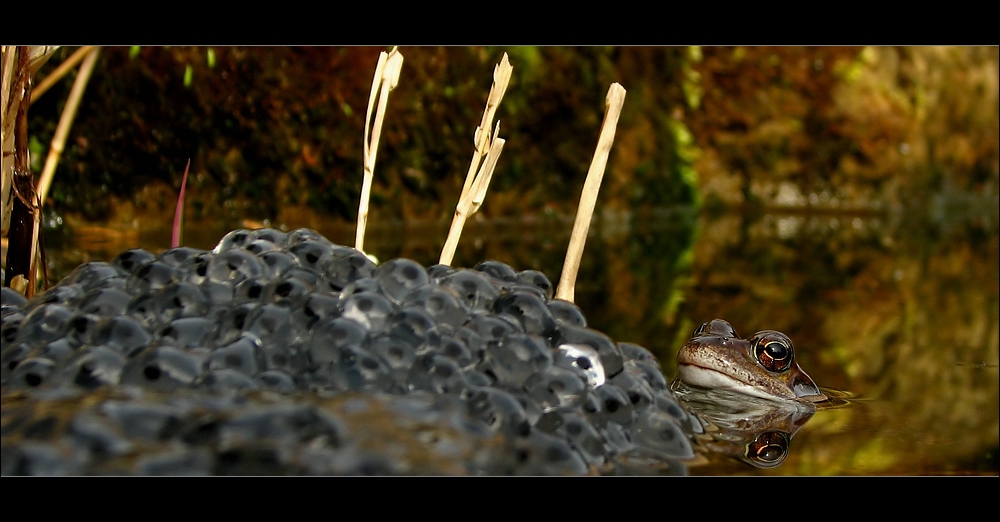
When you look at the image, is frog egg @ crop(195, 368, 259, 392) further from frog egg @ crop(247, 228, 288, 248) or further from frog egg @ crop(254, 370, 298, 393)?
frog egg @ crop(247, 228, 288, 248)

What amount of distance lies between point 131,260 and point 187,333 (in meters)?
0.20

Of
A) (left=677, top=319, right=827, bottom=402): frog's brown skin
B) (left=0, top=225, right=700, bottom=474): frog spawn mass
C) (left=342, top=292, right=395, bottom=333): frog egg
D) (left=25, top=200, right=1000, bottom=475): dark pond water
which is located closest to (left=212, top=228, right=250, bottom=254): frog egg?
(left=0, top=225, right=700, bottom=474): frog spawn mass

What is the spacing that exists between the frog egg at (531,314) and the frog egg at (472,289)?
1.0 inches

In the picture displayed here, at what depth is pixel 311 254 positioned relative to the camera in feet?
3.29

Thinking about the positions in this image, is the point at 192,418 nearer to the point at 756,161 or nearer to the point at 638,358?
the point at 638,358

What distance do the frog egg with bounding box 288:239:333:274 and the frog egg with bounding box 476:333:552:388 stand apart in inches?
8.7

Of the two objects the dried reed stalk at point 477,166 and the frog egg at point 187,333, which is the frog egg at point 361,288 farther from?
the dried reed stalk at point 477,166

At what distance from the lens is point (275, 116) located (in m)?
3.97

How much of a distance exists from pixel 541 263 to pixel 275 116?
1.53 metres

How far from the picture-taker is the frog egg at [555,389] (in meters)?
0.92

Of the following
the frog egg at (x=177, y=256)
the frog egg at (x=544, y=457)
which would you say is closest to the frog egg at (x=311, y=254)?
the frog egg at (x=177, y=256)

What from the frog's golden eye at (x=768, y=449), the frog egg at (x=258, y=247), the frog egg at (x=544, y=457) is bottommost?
the frog's golden eye at (x=768, y=449)

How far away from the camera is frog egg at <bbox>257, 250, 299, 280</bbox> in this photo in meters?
0.97

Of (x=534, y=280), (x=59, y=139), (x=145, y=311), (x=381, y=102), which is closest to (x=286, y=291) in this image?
(x=145, y=311)
